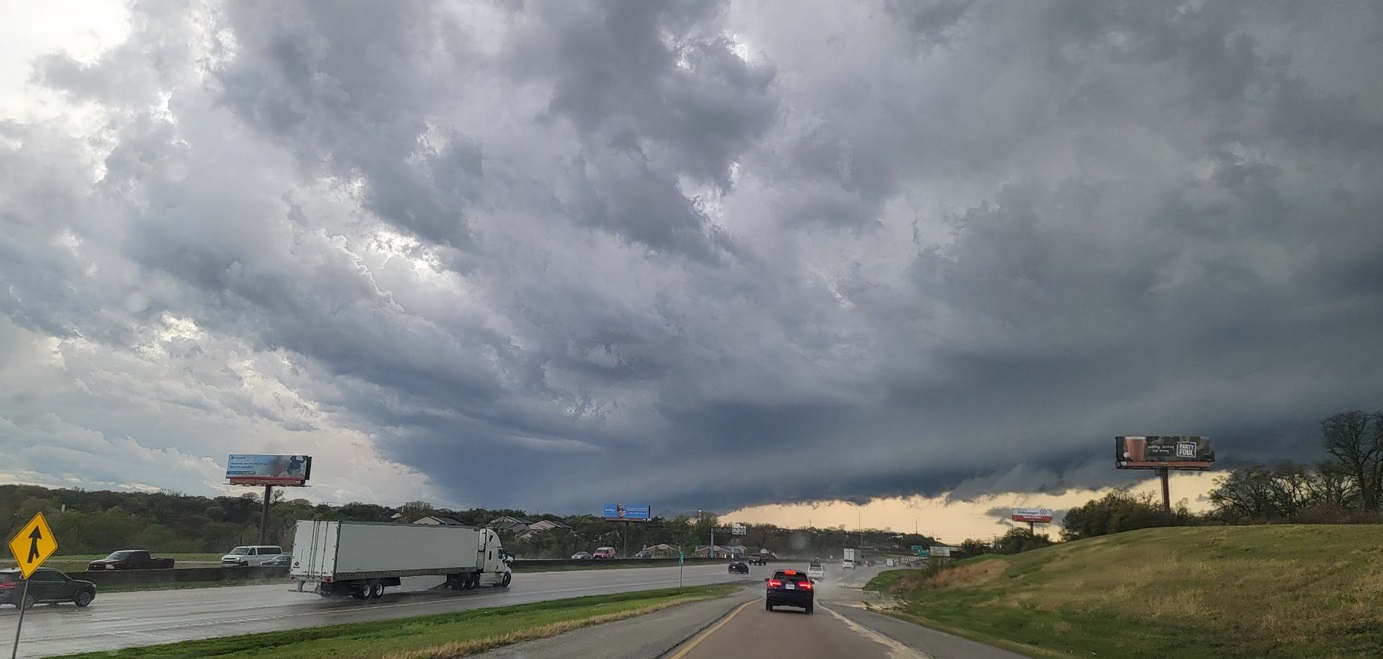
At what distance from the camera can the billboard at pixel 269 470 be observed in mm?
97562

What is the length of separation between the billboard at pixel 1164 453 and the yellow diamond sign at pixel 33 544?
110317 millimetres

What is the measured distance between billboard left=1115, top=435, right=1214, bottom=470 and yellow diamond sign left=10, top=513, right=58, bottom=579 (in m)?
110

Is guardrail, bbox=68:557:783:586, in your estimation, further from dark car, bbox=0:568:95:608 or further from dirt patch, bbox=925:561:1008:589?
dirt patch, bbox=925:561:1008:589

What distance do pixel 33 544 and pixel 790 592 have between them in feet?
87.9

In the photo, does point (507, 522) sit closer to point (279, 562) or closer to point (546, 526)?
point (546, 526)

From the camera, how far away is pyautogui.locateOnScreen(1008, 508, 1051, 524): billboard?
6668 inches

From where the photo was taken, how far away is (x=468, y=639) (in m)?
21.0

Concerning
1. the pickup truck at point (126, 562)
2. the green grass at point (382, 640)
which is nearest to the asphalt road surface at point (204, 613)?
the green grass at point (382, 640)

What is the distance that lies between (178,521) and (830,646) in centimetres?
11869

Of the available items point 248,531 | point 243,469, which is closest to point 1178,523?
point 243,469

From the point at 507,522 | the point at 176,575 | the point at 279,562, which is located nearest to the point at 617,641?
the point at 176,575

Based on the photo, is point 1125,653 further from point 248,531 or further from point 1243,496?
point 248,531

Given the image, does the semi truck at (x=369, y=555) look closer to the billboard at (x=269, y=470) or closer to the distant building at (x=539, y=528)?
the billboard at (x=269, y=470)

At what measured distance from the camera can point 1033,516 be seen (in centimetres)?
16988
